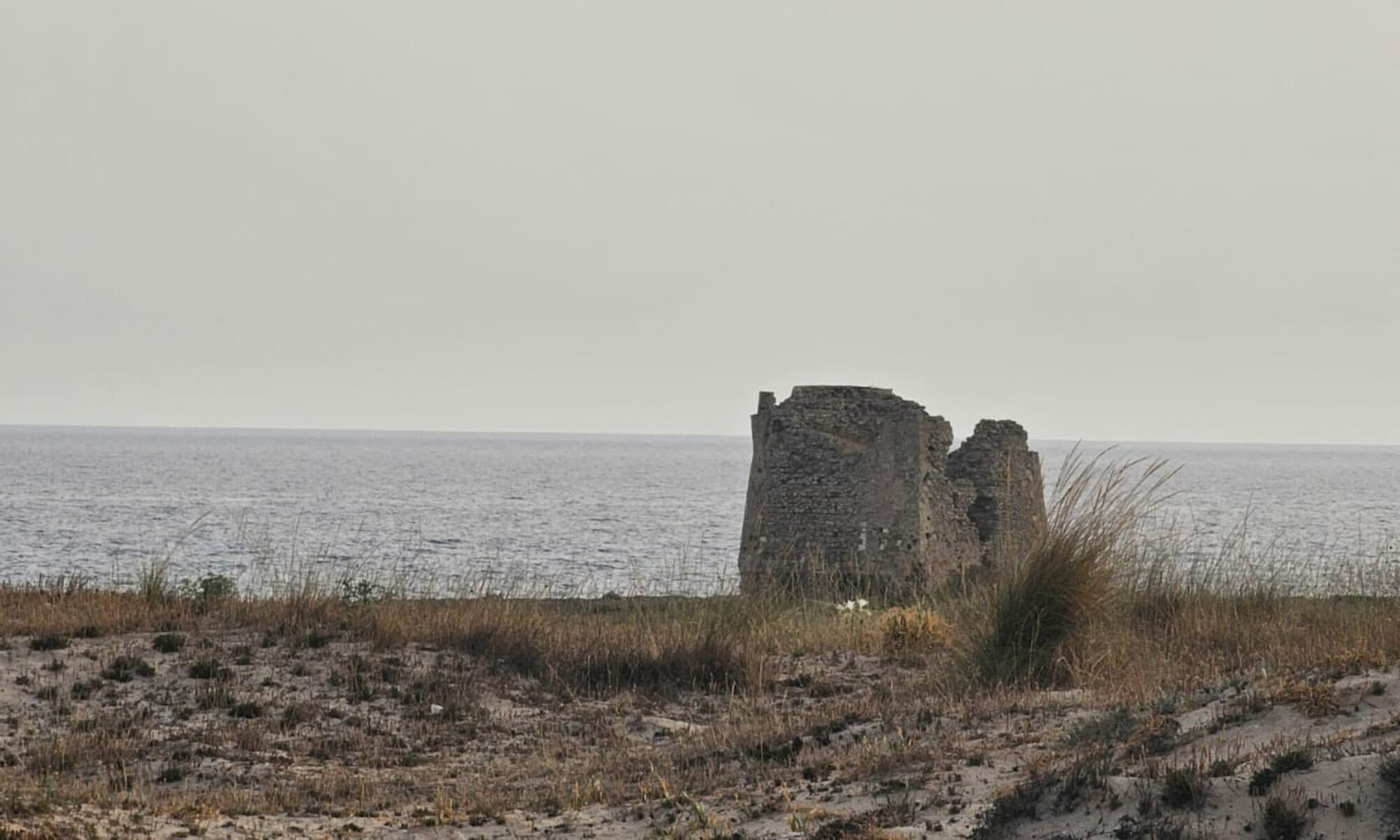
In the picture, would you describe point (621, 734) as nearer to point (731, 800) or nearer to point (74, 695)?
point (731, 800)

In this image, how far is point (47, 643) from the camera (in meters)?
12.0

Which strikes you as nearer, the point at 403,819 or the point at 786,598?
the point at 403,819

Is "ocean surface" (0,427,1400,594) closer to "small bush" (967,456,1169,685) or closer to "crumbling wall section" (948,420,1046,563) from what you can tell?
"crumbling wall section" (948,420,1046,563)

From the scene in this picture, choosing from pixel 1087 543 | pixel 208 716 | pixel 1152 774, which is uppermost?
pixel 1087 543

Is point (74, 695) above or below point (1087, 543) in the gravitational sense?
below

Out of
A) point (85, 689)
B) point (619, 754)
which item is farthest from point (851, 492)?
point (85, 689)

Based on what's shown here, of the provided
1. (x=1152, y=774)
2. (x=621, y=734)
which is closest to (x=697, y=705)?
(x=621, y=734)

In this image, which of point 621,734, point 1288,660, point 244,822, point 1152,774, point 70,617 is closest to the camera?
point 1152,774

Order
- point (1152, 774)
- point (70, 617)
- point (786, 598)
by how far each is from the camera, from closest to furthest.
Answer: point (1152, 774), point (70, 617), point (786, 598)

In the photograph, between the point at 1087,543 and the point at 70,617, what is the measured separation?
868cm

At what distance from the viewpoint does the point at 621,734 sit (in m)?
10.4

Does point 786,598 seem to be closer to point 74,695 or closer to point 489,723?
point 489,723

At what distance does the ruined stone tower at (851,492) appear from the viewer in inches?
723

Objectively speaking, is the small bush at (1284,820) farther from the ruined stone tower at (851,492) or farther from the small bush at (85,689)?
the ruined stone tower at (851,492)
